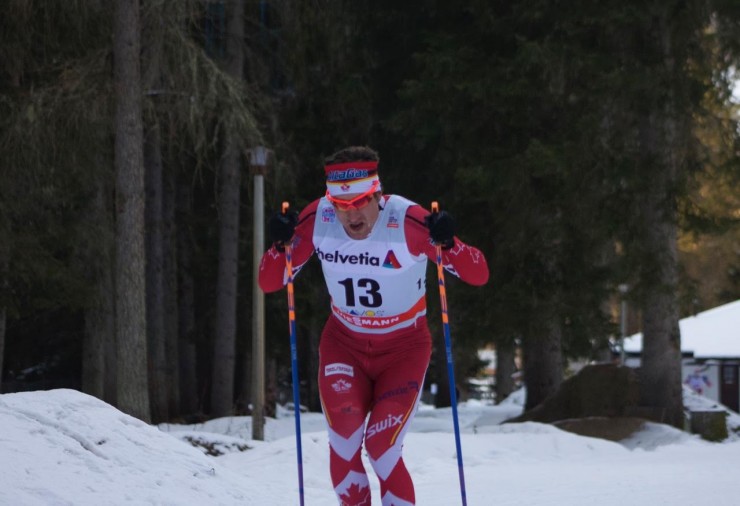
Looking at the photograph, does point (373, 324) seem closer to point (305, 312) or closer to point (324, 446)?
point (324, 446)

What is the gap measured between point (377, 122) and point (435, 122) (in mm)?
2466

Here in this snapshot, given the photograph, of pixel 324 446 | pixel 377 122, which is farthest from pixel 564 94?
pixel 324 446

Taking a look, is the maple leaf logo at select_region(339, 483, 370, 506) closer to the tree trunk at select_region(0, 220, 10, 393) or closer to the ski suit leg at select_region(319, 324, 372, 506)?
the ski suit leg at select_region(319, 324, 372, 506)

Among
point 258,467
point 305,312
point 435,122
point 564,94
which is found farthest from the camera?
point 305,312

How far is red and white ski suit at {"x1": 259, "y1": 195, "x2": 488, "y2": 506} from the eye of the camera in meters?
6.00

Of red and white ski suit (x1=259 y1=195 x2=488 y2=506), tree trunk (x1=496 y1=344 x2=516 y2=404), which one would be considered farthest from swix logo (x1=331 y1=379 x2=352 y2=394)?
tree trunk (x1=496 y1=344 x2=516 y2=404)

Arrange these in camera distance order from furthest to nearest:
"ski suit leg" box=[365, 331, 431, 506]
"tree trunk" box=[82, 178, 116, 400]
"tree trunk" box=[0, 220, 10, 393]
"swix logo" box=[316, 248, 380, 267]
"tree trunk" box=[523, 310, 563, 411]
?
"tree trunk" box=[523, 310, 563, 411], "tree trunk" box=[82, 178, 116, 400], "tree trunk" box=[0, 220, 10, 393], "swix logo" box=[316, 248, 380, 267], "ski suit leg" box=[365, 331, 431, 506]

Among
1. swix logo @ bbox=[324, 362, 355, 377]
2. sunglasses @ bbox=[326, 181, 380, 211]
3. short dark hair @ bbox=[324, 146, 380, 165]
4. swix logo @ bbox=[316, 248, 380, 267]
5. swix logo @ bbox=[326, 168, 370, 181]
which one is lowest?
swix logo @ bbox=[324, 362, 355, 377]

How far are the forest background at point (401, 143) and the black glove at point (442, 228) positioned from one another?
350 inches

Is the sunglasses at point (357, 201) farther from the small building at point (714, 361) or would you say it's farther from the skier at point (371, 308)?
the small building at point (714, 361)

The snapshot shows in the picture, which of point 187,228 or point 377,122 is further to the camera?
point 187,228

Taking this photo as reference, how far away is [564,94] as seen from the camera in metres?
18.5

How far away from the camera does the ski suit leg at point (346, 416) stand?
19.6 ft

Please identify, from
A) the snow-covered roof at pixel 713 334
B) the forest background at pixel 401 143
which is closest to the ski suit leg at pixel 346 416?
the forest background at pixel 401 143
